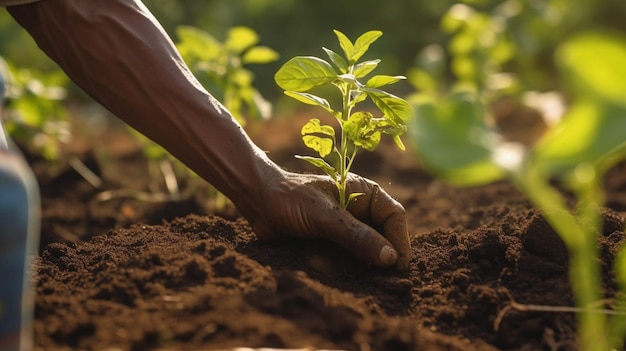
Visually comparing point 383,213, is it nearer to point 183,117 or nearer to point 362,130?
point 362,130

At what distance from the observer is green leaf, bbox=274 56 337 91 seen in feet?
6.79

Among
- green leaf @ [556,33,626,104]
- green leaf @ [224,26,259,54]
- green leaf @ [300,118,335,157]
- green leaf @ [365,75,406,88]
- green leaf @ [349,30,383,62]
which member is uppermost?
green leaf @ [224,26,259,54]

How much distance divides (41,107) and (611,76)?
296 cm

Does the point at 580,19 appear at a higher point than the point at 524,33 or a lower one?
higher

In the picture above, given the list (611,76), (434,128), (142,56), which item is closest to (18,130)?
(142,56)

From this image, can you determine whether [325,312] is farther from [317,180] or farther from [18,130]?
[18,130]

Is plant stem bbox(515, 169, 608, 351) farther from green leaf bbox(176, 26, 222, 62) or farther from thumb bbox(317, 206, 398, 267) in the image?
green leaf bbox(176, 26, 222, 62)

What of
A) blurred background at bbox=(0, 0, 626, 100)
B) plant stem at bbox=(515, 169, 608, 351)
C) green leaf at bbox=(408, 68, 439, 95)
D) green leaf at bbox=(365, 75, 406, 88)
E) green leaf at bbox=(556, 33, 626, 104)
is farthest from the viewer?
blurred background at bbox=(0, 0, 626, 100)

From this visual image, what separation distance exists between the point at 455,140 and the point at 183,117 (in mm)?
928

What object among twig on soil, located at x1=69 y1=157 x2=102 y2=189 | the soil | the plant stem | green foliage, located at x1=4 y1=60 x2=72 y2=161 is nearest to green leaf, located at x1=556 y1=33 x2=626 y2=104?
the plant stem

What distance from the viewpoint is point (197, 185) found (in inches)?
144

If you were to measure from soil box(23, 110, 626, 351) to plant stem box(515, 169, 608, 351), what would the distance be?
4 centimetres

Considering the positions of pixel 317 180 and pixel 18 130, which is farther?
pixel 18 130

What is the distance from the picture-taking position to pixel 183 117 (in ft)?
7.04
